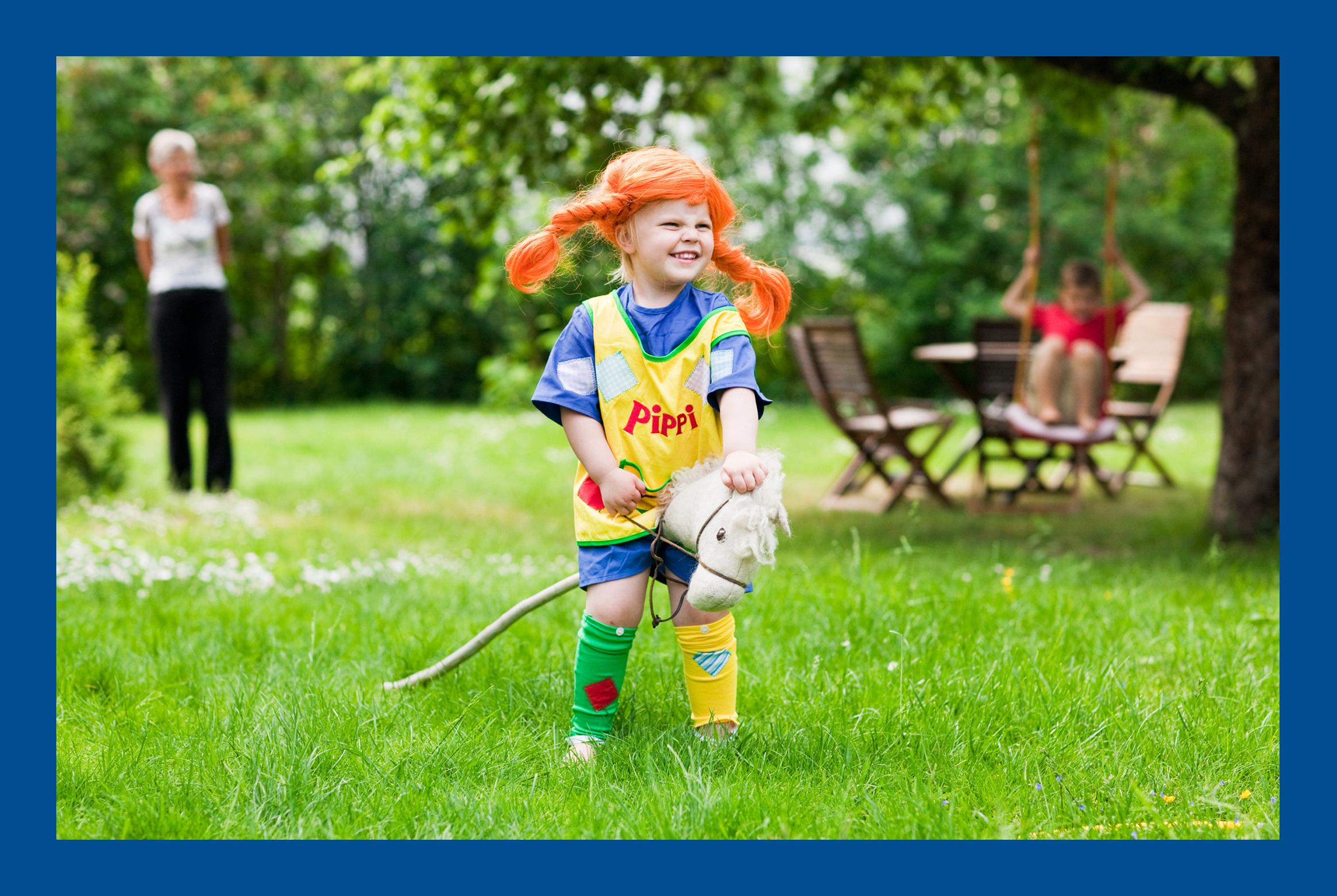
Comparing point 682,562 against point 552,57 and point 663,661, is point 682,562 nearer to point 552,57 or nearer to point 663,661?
point 663,661

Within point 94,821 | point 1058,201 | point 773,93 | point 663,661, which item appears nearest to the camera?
point 94,821

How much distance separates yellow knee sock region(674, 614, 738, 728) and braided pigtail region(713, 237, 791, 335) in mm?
757

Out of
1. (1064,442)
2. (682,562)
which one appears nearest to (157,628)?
(682,562)

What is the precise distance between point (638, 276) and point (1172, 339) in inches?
305

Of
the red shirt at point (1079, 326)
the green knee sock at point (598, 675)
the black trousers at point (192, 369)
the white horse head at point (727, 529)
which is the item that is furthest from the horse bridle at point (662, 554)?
the black trousers at point (192, 369)

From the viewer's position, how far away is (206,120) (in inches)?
625

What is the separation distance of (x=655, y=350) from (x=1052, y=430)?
4.66 meters

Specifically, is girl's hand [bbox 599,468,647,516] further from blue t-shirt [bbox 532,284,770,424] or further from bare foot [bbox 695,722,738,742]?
bare foot [bbox 695,722,738,742]

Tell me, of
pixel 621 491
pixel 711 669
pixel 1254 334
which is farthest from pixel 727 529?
pixel 1254 334

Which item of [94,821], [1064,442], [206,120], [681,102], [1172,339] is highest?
[206,120]

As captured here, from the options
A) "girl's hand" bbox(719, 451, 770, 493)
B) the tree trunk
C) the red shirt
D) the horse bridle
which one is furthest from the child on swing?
"girl's hand" bbox(719, 451, 770, 493)

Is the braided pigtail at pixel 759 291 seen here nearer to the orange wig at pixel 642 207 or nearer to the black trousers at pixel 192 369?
the orange wig at pixel 642 207

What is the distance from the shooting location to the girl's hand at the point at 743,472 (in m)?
2.68

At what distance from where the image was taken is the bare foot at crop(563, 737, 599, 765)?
2.91 m
